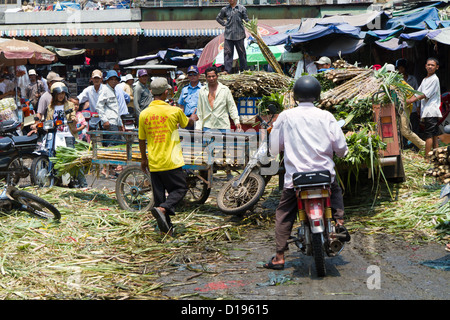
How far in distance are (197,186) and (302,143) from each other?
392 centimetres

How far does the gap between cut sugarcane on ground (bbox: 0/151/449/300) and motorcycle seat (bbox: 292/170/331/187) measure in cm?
91

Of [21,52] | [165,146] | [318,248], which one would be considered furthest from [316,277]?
[21,52]

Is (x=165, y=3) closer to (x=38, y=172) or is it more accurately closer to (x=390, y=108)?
(x=38, y=172)

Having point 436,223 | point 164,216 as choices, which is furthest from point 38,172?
point 436,223

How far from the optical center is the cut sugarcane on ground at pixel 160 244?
5348 mm

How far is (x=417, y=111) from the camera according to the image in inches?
552

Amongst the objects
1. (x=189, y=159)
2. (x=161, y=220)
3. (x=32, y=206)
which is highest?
(x=189, y=159)

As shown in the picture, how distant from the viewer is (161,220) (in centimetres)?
709

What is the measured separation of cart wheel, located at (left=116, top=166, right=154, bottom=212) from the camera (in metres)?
8.59

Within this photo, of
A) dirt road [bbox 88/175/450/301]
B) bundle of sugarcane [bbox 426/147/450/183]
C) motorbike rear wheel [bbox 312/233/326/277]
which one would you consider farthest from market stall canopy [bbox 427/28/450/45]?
motorbike rear wheel [bbox 312/233/326/277]

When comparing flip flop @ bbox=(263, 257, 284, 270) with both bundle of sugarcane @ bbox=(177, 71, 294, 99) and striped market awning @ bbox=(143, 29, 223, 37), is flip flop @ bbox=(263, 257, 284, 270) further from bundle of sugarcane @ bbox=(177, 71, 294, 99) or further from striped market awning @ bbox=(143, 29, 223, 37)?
striped market awning @ bbox=(143, 29, 223, 37)

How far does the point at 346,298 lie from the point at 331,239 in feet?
3.06

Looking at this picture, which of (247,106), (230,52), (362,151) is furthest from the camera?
(230,52)

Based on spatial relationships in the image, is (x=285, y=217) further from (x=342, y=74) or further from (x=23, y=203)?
(x=23, y=203)
